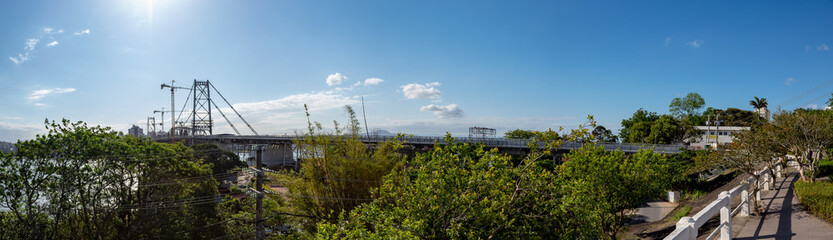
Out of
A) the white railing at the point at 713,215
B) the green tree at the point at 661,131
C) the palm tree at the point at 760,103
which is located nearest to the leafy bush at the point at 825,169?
the white railing at the point at 713,215

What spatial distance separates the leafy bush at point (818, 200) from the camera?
8397mm

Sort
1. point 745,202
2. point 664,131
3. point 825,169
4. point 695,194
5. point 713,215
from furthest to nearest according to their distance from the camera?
point 664,131 < point 695,194 < point 825,169 < point 745,202 < point 713,215

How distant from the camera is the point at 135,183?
16.4 m

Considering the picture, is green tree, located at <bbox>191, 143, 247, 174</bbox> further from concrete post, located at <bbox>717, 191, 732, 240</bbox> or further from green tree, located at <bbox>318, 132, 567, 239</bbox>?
concrete post, located at <bbox>717, 191, 732, 240</bbox>

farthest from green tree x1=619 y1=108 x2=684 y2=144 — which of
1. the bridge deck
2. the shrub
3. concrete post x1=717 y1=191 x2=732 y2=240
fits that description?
concrete post x1=717 y1=191 x2=732 y2=240

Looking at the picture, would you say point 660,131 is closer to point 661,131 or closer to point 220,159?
point 661,131

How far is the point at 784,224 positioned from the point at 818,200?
72.5 inches

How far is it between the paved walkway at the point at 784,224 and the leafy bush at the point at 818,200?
0.15m

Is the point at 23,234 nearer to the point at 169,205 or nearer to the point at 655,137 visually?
the point at 169,205

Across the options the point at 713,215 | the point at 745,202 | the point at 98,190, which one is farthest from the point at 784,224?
the point at 98,190

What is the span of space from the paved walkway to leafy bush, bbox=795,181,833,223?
15cm

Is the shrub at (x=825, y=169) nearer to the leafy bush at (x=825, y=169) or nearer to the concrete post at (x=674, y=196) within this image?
the leafy bush at (x=825, y=169)

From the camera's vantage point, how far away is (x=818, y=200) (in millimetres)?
8977

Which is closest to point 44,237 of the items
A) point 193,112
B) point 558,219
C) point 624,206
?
point 558,219
